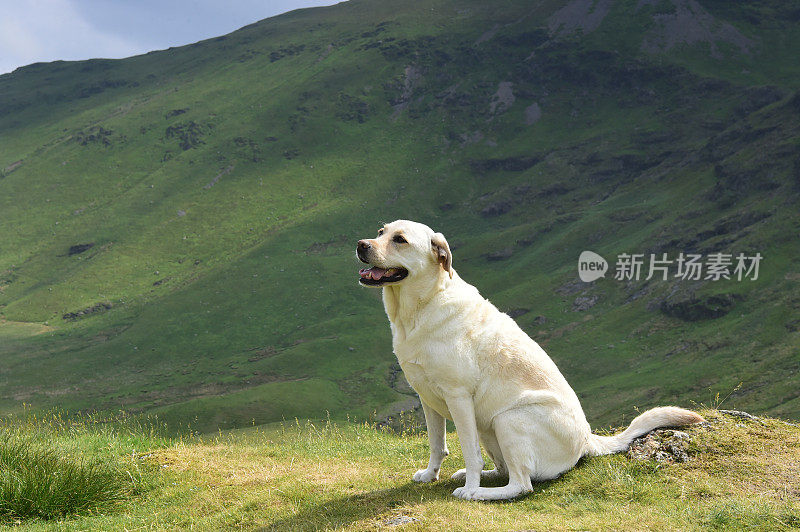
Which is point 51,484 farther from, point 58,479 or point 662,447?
point 662,447

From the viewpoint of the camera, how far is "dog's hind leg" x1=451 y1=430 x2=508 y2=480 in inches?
365

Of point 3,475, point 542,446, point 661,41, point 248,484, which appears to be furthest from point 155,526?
point 661,41

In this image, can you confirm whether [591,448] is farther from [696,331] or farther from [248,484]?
[696,331]

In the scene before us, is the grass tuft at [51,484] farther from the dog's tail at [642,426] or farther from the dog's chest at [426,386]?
the dog's tail at [642,426]

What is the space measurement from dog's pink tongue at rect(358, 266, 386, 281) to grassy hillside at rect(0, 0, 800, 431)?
61006mm

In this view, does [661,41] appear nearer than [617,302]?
No

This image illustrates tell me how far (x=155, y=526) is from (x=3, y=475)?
2575mm

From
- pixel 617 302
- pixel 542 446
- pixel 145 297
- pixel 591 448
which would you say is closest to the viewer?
pixel 542 446

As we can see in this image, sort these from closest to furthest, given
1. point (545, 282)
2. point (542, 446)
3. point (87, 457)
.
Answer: point (542, 446), point (87, 457), point (545, 282)

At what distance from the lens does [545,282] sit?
399ft

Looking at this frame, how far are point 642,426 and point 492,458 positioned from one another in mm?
2325

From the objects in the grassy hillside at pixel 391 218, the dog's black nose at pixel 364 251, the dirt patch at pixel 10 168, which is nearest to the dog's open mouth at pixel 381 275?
the dog's black nose at pixel 364 251

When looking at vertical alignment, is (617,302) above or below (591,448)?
below

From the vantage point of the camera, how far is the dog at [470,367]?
8.69 meters
